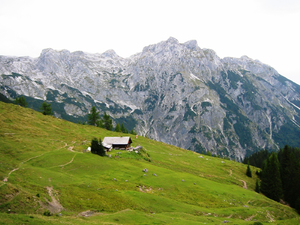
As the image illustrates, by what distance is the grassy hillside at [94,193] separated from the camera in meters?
24.0

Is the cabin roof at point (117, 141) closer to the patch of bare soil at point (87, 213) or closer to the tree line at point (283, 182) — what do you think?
the patch of bare soil at point (87, 213)

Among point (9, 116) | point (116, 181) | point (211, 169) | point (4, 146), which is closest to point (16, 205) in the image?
point (116, 181)

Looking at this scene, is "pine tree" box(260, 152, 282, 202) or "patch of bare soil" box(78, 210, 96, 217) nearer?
"patch of bare soil" box(78, 210, 96, 217)

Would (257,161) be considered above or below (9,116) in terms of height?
below

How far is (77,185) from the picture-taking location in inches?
1352

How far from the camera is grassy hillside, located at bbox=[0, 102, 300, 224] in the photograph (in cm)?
2400

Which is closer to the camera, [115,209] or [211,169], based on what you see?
[115,209]

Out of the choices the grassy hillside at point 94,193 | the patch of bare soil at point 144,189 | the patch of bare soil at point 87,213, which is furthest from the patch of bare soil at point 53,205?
the patch of bare soil at point 144,189

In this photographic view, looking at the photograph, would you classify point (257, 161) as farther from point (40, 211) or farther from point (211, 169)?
point (40, 211)

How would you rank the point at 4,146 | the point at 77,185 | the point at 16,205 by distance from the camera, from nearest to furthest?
1. the point at 16,205
2. the point at 77,185
3. the point at 4,146

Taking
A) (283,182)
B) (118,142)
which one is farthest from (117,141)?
(283,182)

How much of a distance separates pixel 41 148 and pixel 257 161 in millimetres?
131761

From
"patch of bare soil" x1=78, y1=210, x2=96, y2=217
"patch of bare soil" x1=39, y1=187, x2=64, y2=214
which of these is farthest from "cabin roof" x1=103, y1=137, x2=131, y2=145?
"patch of bare soil" x1=78, y1=210, x2=96, y2=217

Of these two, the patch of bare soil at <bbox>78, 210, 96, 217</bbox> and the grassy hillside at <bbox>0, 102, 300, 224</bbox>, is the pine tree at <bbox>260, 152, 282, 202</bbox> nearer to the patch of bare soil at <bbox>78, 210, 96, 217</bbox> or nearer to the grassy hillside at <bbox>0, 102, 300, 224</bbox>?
the grassy hillside at <bbox>0, 102, 300, 224</bbox>
